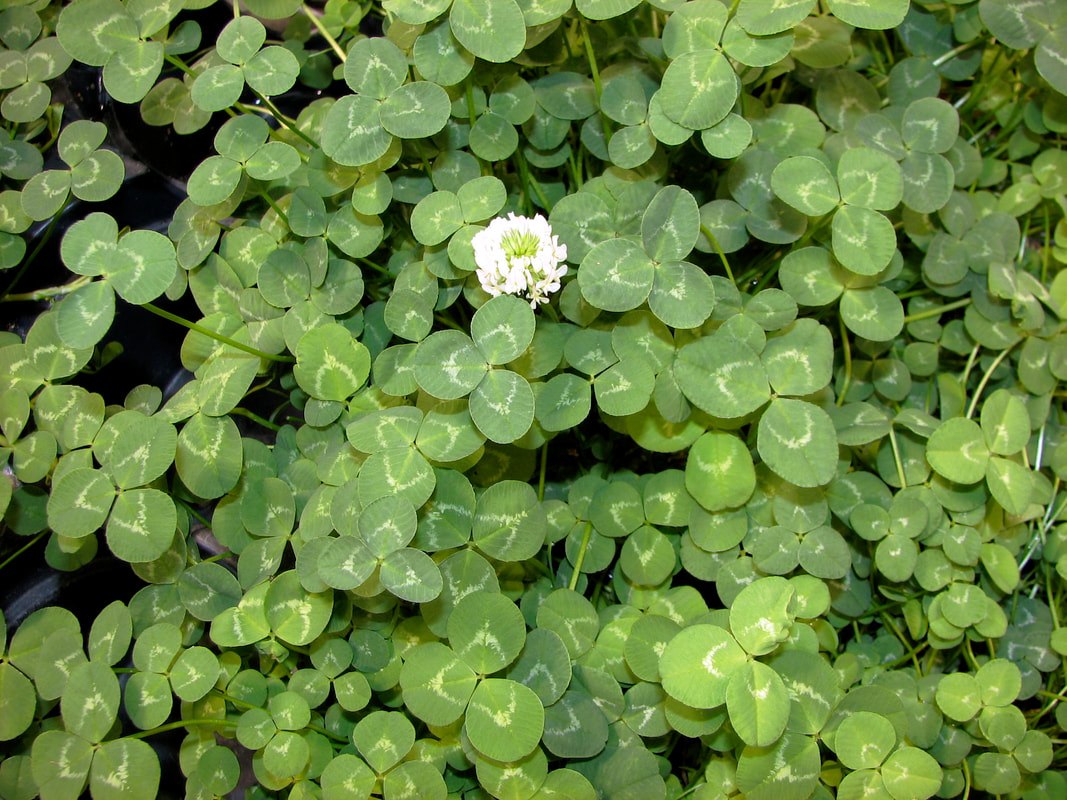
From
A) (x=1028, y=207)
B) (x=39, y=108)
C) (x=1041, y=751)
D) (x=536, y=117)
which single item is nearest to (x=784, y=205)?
(x=536, y=117)

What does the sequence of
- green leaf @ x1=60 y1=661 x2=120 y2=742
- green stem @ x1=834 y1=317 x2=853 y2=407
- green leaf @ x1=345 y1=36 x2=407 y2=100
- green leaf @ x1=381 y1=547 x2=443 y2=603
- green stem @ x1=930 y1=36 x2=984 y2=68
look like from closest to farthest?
green leaf @ x1=381 y1=547 x2=443 y2=603
green leaf @ x1=60 y1=661 x2=120 y2=742
green leaf @ x1=345 y1=36 x2=407 y2=100
green stem @ x1=834 y1=317 x2=853 y2=407
green stem @ x1=930 y1=36 x2=984 y2=68

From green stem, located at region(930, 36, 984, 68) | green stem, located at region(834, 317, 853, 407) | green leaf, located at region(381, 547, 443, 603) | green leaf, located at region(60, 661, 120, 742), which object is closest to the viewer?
green leaf, located at region(381, 547, 443, 603)

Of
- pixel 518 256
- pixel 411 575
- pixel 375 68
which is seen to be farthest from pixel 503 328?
pixel 375 68

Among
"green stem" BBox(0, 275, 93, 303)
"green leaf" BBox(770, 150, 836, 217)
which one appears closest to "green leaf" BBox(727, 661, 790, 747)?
"green leaf" BBox(770, 150, 836, 217)

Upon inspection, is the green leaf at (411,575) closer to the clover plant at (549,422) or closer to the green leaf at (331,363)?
the clover plant at (549,422)

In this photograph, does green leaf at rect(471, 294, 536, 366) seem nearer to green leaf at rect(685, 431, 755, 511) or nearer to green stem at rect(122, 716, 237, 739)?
green leaf at rect(685, 431, 755, 511)

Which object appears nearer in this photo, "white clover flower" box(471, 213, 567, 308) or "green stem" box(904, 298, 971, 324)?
"white clover flower" box(471, 213, 567, 308)

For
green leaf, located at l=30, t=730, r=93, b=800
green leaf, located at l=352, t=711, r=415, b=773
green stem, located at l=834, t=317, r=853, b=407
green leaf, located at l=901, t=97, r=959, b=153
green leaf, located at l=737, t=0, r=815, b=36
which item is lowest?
green leaf, located at l=30, t=730, r=93, b=800

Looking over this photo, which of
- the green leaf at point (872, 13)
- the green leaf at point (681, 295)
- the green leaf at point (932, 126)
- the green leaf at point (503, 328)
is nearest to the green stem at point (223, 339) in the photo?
the green leaf at point (503, 328)
